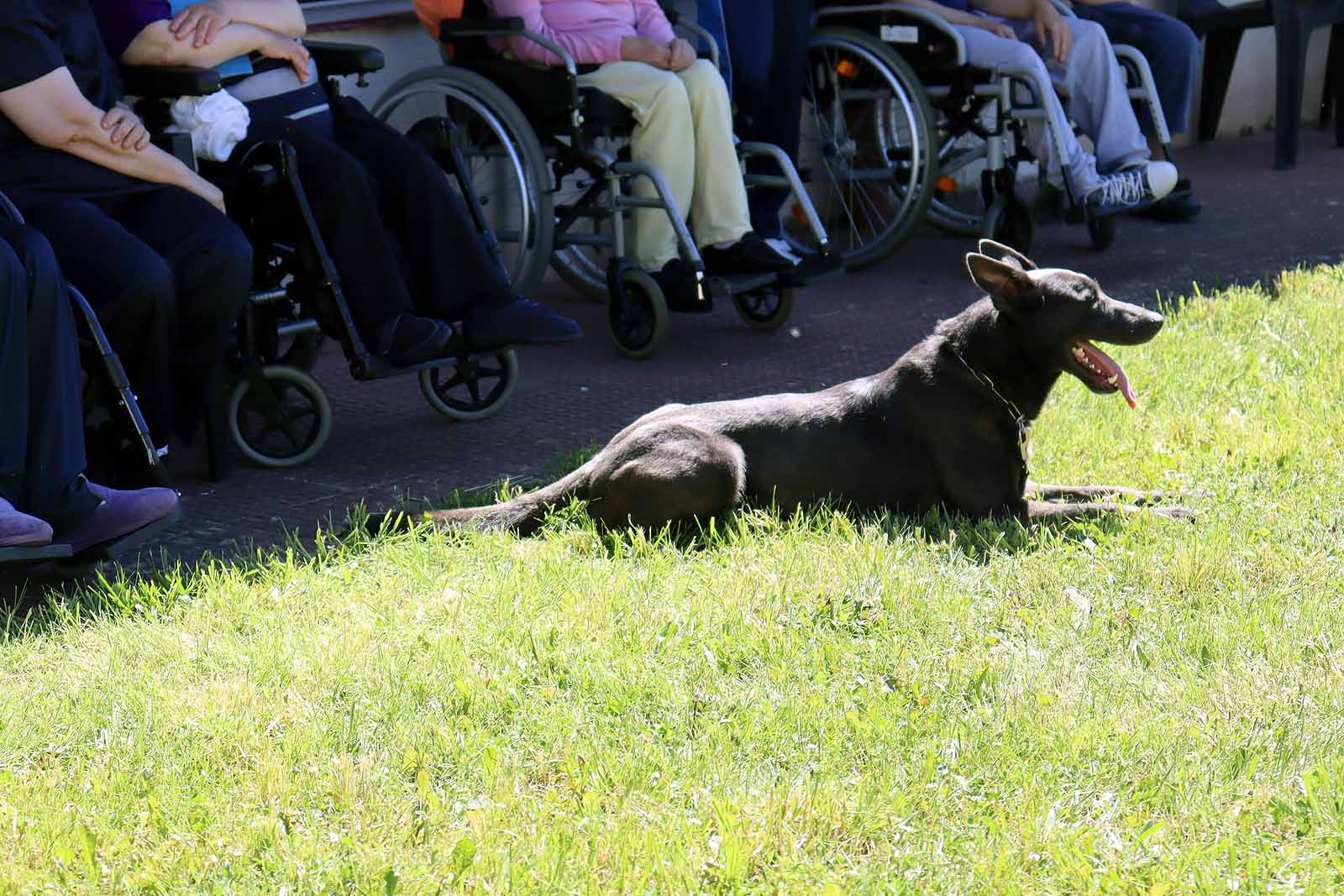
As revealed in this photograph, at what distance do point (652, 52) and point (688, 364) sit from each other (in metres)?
1.18

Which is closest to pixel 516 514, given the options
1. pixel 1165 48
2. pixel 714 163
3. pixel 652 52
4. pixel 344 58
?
pixel 344 58

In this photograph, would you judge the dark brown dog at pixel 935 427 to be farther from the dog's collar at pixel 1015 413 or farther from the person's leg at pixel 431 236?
the person's leg at pixel 431 236

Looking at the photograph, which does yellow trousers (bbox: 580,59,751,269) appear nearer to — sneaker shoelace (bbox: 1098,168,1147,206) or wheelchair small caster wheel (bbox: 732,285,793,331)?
wheelchair small caster wheel (bbox: 732,285,793,331)

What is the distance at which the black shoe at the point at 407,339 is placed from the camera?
4668 millimetres

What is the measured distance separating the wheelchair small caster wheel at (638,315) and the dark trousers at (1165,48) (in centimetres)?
338

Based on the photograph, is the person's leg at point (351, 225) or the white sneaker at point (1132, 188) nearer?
the person's leg at point (351, 225)

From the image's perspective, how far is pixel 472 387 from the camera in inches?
199

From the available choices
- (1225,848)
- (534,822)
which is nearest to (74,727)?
(534,822)

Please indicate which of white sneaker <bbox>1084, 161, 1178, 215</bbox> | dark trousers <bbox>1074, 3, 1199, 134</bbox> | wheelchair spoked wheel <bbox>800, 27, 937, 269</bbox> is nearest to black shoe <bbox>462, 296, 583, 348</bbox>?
wheelchair spoked wheel <bbox>800, 27, 937, 269</bbox>

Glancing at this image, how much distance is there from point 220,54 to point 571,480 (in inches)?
67.8

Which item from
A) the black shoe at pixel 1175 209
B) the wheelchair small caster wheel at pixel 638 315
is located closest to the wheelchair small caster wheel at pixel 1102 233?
the black shoe at pixel 1175 209

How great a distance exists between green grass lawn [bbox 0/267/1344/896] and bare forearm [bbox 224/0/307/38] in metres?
1.76

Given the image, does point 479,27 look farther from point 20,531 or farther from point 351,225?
point 20,531

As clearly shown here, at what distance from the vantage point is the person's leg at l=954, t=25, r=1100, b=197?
6.90 m
